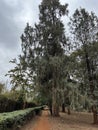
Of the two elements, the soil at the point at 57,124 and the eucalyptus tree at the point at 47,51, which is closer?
the soil at the point at 57,124

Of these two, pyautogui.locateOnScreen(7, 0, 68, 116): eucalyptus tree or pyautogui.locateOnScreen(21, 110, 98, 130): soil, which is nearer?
pyautogui.locateOnScreen(21, 110, 98, 130): soil

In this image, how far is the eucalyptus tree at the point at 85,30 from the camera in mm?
27531

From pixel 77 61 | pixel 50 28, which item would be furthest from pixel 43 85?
pixel 50 28

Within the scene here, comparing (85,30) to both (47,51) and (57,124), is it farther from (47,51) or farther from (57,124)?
(57,124)

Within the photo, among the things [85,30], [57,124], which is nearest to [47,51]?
[85,30]

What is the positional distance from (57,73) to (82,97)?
4480 mm

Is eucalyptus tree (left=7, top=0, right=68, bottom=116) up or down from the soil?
up

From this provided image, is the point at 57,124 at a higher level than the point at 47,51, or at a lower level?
lower

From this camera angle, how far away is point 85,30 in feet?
92.8

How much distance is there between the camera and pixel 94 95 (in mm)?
26109

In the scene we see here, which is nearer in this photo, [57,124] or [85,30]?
[57,124]

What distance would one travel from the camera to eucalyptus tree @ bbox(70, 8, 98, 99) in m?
27.5

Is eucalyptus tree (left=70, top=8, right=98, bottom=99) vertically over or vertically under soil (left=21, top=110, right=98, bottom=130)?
over

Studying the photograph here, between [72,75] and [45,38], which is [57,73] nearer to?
[72,75]
